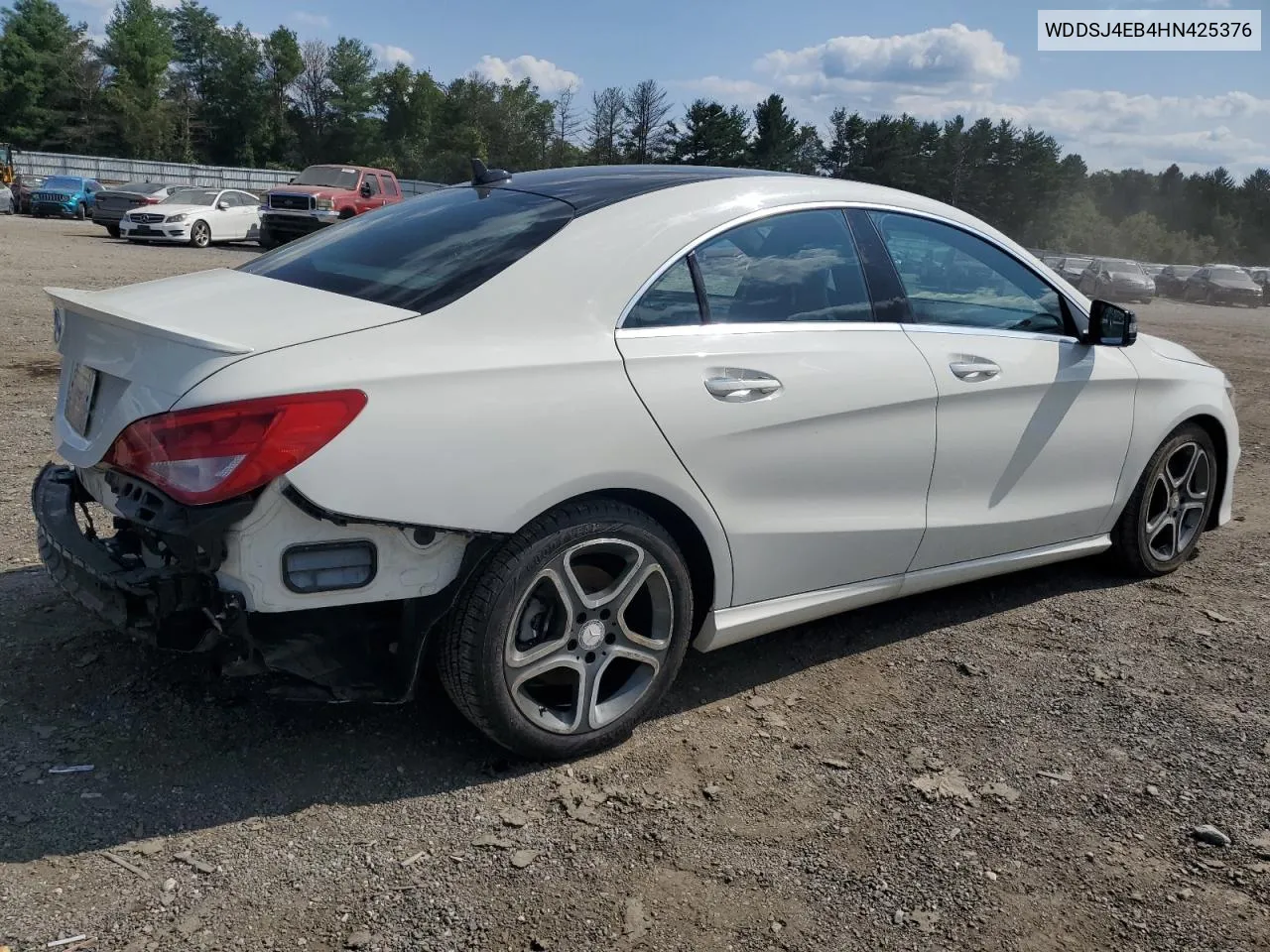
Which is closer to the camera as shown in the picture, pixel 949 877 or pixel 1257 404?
pixel 949 877

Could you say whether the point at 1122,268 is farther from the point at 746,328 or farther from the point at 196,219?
the point at 746,328

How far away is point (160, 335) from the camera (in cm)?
275

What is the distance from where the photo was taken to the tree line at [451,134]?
58.4 meters

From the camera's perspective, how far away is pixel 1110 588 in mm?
4809

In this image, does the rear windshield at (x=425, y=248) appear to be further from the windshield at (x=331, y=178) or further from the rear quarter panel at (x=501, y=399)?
the windshield at (x=331, y=178)

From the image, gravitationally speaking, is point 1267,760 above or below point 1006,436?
below

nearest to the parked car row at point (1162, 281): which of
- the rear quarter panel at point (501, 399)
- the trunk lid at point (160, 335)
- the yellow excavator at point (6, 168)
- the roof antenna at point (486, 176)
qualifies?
the roof antenna at point (486, 176)

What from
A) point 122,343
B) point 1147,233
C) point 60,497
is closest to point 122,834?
point 60,497

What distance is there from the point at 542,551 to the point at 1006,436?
1.98 m

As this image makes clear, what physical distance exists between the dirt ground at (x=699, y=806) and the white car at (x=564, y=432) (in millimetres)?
296

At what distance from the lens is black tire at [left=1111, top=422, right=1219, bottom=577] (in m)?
4.69

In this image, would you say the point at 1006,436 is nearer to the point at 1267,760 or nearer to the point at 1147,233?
the point at 1267,760

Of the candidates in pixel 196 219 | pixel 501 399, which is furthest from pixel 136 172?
pixel 501 399

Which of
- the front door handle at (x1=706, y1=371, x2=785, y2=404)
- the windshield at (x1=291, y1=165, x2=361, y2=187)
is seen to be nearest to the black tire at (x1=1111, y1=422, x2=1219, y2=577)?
the front door handle at (x1=706, y1=371, x2=785, y2=404)
